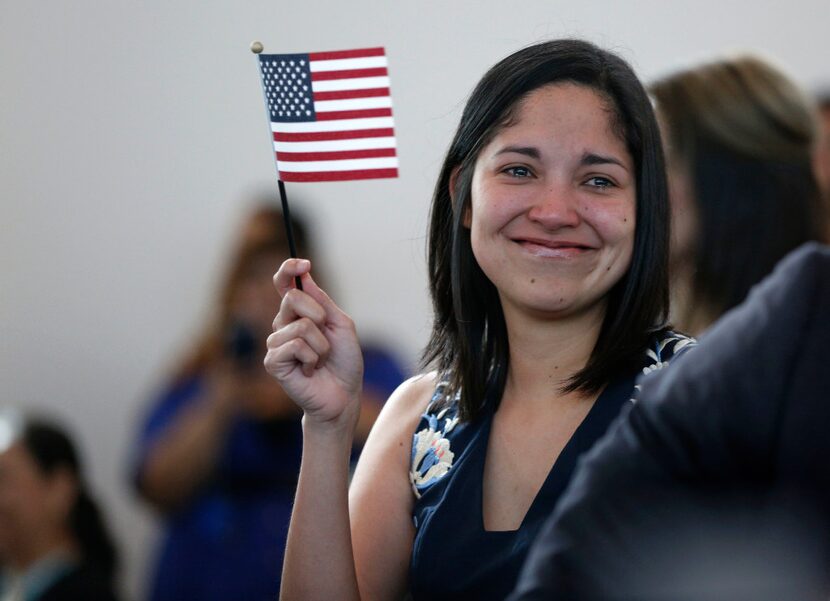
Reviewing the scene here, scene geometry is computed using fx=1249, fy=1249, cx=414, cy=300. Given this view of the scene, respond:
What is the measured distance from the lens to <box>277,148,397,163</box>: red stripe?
1816 millimetres

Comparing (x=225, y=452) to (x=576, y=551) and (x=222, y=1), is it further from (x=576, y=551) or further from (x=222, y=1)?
(x=576, y=551)

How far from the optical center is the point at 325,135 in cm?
183

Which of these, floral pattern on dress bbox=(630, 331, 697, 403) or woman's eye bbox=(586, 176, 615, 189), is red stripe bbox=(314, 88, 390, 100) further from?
floral pattern on dress bbox=(630, 331, 697, 403)

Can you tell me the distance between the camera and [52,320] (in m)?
4.42

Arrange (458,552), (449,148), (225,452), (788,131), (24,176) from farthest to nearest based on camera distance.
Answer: (24,176)
(225,452)
(788,131)
(449,148)
(458,552)

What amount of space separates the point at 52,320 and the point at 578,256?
317 centimetres

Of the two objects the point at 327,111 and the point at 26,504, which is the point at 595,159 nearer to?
the point at 327,111

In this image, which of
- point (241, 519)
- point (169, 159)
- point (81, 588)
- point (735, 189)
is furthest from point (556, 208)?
point (169, 159)

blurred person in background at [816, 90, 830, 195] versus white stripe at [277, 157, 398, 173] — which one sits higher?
white stripe at [277, 157, 398, 173]

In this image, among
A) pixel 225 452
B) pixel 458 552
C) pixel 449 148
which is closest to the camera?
pixel 458 552

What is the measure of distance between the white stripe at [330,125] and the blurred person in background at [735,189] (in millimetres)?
551

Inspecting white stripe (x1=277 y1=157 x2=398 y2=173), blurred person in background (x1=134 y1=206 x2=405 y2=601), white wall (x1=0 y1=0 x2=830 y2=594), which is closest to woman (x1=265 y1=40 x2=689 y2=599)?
white stripe (x1=277 y1=157 x2=398 y2=173)

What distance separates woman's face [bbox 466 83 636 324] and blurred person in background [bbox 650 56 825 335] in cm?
45

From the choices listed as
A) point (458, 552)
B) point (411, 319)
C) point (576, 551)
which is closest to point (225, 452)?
point (411, 319)
